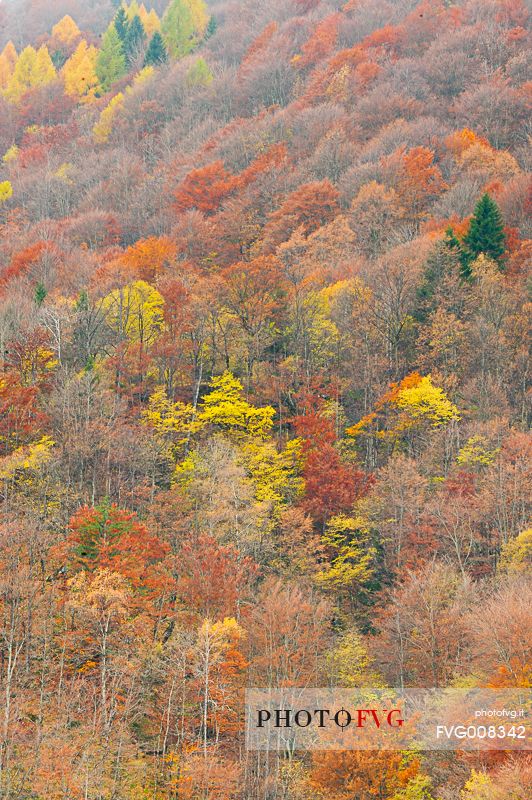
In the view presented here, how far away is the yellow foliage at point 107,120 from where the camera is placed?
107 m

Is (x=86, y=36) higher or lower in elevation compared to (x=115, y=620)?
higher

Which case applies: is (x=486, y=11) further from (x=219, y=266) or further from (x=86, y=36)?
(x=86, y=36)

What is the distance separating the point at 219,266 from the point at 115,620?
39.1 meters

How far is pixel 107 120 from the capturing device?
109 metres

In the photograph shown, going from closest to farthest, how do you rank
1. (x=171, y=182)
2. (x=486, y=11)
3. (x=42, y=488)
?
(x=42, y=488) < (x=171, y=182) < (x=486, y=11)

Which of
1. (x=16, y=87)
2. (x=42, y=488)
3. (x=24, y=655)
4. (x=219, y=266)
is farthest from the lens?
(x=16, y=87)

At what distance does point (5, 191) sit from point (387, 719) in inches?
3151

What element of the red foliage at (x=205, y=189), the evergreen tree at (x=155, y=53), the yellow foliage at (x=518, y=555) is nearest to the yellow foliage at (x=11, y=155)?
the evergreen tree at (x=155, y=53)

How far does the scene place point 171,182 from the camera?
87.3m

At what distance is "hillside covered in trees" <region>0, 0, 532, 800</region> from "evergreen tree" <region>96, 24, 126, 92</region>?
1441 inches

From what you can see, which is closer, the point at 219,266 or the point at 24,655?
the point at 24,655

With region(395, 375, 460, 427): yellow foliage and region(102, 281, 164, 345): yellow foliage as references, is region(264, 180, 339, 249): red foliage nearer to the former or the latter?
region(102, 281, 164, 345): yellow foliage

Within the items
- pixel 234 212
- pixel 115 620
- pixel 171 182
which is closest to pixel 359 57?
pixel 171 182

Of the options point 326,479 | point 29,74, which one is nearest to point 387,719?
point 326,479
